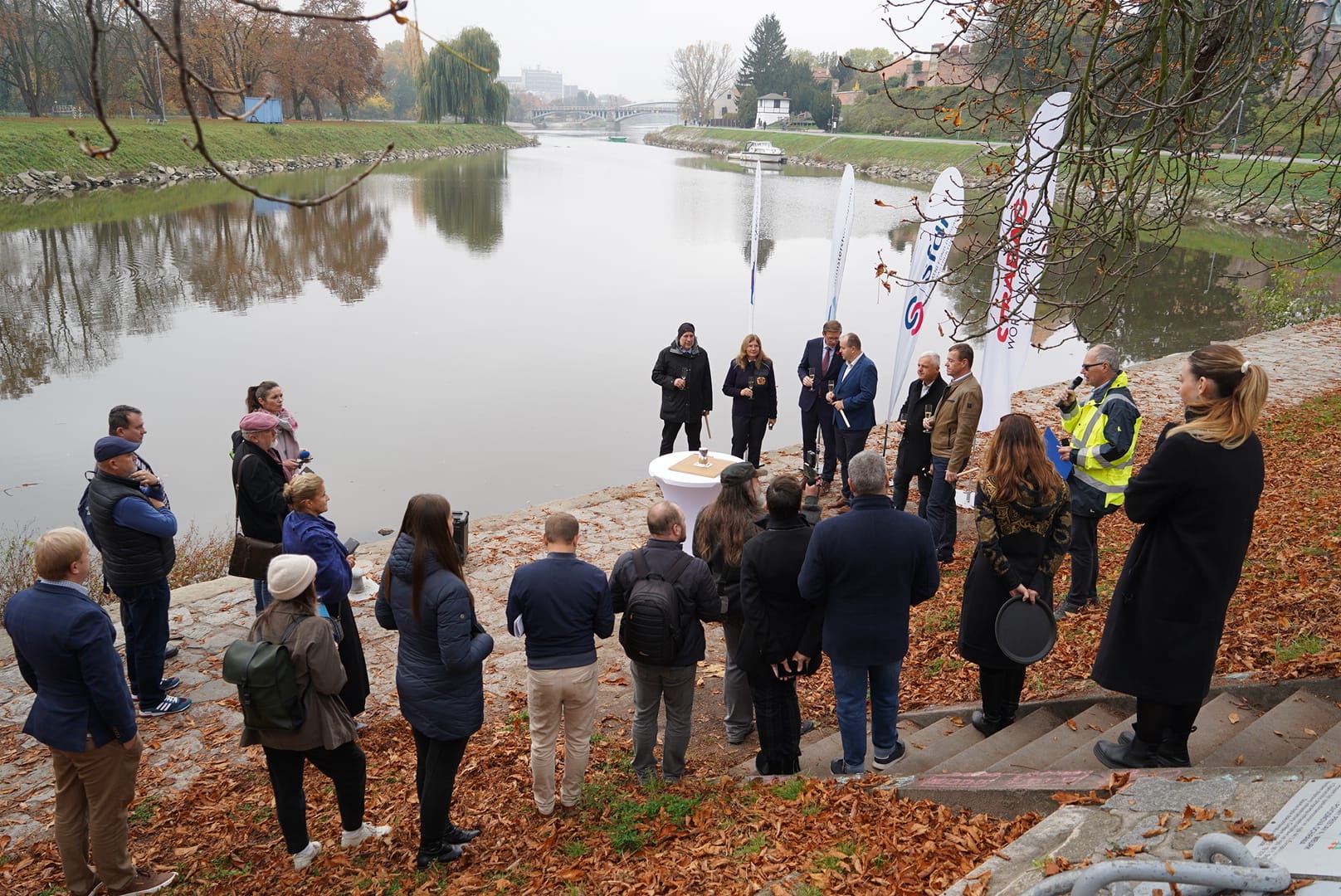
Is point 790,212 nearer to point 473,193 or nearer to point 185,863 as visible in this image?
point 473,193

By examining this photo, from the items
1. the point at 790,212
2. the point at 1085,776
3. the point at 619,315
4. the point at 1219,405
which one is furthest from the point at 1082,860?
the point at 790,212

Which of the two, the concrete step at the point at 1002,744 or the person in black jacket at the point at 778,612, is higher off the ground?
the person in black jacket at the point at 778,612

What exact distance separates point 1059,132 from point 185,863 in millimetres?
7965

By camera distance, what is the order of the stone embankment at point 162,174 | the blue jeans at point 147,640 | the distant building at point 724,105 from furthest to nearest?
1. the distant building at point 724,105
2. the stone embankment at point 162,174
3. the blue jeans at point 147,640

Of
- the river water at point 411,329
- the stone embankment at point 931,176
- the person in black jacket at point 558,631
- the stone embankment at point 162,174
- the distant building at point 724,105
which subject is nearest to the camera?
the person in black jacket at point 558,631

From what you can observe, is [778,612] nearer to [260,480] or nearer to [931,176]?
[260,480]

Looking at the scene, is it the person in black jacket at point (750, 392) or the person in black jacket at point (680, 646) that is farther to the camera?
the person in black jacket at point (750, 392)

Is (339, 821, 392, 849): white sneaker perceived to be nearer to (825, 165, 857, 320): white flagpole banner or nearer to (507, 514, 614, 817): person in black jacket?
(507, 514, 614, 817): person in black jacket

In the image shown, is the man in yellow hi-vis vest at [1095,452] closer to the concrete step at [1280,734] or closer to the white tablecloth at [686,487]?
the concrete step at [1280,734]

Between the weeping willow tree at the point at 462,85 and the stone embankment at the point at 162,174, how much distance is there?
9482mm

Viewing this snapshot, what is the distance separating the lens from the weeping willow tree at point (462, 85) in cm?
7219

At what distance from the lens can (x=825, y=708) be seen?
18.0 ft

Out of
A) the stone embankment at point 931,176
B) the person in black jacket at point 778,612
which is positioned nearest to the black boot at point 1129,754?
the person in black jacket at point 778,612

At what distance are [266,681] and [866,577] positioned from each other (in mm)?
2584
